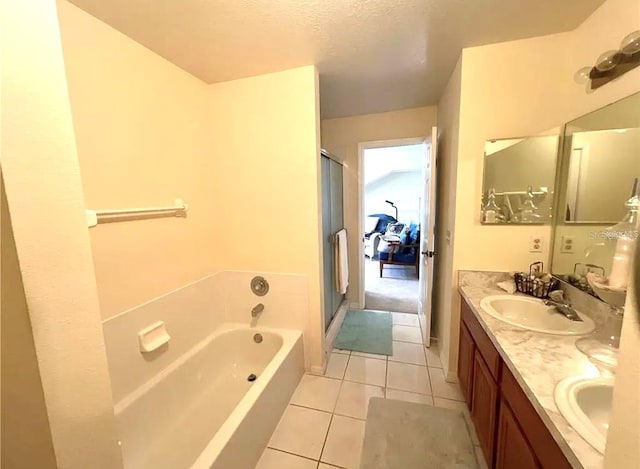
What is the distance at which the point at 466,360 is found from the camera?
5.52ft

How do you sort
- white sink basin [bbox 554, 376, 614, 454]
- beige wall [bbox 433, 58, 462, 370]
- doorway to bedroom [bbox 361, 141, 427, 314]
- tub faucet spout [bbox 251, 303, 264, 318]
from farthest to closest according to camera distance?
doorway to bedroom [bbox 361, 141, 427, 314] < tub faucet spout [bbox 251, 303, 264, 318] < beige wall [bbox 433, 58, 462, 370] < white sink basin [bbox 554, 376, 614, 454]

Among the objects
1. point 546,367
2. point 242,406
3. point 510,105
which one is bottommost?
point 242,406

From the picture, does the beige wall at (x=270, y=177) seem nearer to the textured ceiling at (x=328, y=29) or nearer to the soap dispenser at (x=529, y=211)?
the textured ceiling at (x=328, y=29)

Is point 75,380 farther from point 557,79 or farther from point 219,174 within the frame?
point 557,79

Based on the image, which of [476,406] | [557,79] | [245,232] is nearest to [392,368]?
[476,406]

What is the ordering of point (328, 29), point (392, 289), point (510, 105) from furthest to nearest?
1. point (392, 289)
2. point (510, 105)
3. point (328, 29)

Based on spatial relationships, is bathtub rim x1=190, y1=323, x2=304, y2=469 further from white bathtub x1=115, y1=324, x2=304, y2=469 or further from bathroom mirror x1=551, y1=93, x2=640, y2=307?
bathroom mirror x1=551, y1=93, x2=640, y2=307

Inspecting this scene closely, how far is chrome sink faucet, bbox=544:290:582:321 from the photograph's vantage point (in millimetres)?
1283

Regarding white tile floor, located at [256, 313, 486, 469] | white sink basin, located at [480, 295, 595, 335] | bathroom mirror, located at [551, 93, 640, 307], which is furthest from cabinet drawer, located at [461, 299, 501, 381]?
white tile floor, located at [256, 313, 486, 469]

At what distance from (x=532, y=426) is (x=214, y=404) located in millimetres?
1805

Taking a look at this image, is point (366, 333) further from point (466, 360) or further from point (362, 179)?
point (362, 179)

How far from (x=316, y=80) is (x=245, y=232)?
1308mm

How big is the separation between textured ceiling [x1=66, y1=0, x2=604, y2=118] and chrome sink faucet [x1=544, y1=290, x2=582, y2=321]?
1.51m

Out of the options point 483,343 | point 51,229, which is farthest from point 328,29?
point 483,343
